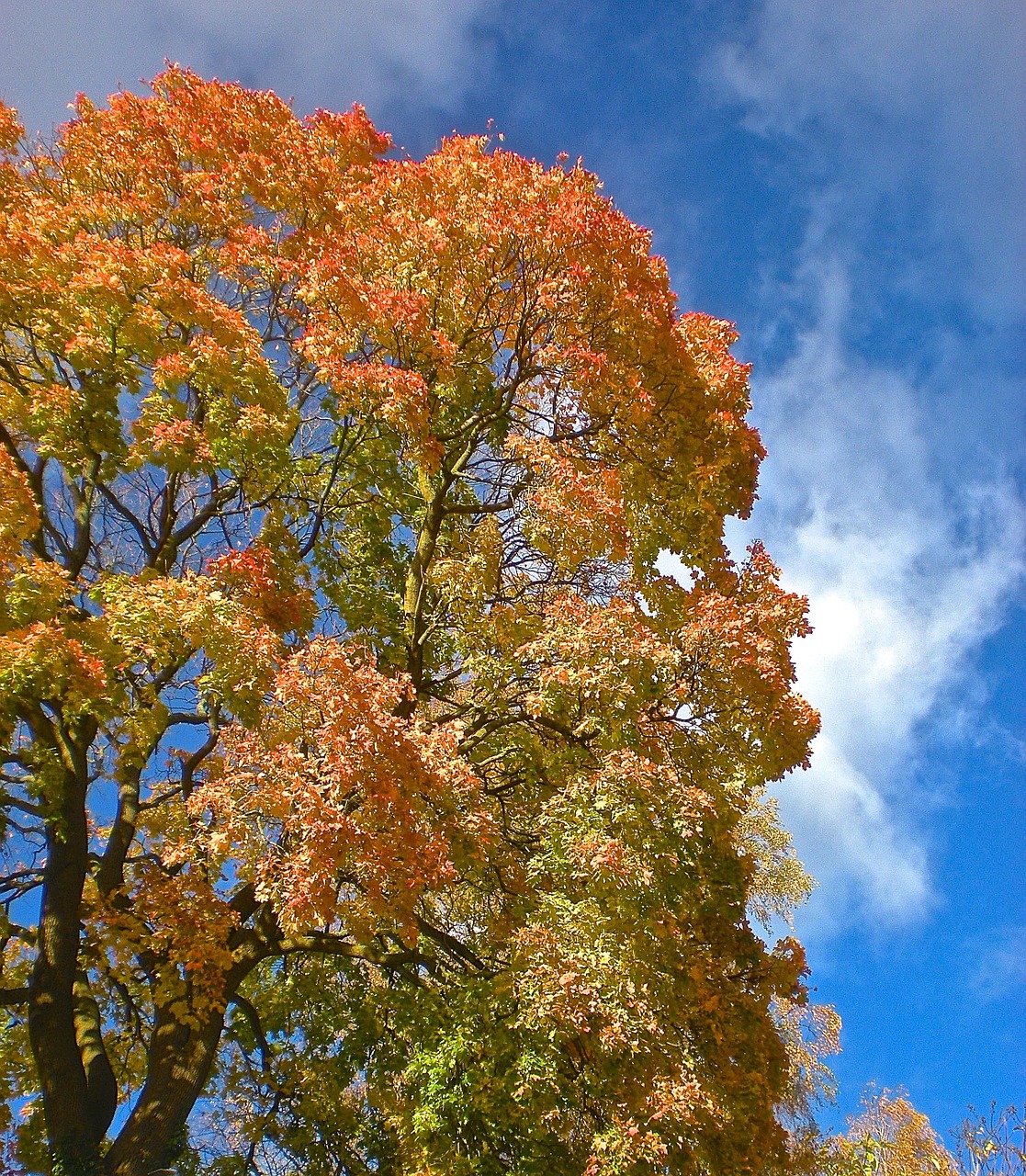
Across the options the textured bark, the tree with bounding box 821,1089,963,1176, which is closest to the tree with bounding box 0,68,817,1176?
the textured bark

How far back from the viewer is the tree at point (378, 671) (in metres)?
6.07

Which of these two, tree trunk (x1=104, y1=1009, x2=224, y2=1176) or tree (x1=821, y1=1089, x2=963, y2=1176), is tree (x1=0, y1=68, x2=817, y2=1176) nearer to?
tree trunk (x1=104, y1=1009, x2=224, y2=1176)

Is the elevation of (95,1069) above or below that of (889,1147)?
below

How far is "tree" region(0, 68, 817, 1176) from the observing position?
6.07 m

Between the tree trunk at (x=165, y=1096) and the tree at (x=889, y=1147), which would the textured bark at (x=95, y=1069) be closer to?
the tree trunk at (x=165, y=1096)

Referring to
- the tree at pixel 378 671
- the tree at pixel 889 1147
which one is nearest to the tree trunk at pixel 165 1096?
the tree at pixel 378 671

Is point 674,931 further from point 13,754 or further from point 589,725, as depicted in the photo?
point 13,754

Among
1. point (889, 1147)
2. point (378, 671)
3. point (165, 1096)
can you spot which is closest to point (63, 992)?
point (165, 1096)

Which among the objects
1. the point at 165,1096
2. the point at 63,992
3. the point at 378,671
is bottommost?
the point at 165,1096

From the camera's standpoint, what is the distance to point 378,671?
8.09 m

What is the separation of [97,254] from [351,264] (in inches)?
91.9

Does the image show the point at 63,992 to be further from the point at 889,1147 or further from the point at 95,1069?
the point at 889,1147

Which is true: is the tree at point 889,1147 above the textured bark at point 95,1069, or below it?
above

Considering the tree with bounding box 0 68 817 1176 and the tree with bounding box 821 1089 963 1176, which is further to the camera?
the tree with bounding box 821 1089 963 1176
